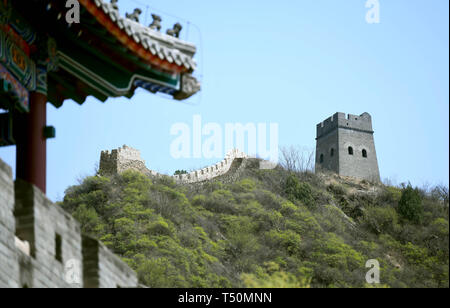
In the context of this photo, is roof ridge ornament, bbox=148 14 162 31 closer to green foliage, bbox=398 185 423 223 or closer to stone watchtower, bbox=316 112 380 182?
green foliage, bbox=398 185 423 223

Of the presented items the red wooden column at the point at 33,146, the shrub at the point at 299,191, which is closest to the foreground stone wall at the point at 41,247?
the red wooden column at the point at 33,146

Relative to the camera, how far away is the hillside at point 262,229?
3566cm

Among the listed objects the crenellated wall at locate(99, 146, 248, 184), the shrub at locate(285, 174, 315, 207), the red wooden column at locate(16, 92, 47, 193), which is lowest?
the red wooden column at locate(16, 92, 47, 193)

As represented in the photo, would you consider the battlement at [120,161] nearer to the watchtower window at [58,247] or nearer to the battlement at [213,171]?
the battlement at [213,171]

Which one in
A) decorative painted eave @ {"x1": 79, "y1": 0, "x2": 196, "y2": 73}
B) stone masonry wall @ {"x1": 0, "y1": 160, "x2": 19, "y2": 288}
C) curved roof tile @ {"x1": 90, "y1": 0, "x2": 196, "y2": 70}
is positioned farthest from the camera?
curved roof tile @ {"x1": 90, "y1": 0, "x2": 196, "y2": 70}

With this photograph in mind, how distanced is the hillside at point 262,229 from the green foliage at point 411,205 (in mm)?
78

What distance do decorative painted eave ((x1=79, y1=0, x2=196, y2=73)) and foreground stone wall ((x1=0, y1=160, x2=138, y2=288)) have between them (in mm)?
→ 3115

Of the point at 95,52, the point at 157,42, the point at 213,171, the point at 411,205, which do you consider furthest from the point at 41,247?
the point at 213,171

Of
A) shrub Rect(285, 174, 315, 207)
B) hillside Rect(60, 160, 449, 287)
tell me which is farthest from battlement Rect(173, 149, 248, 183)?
shrub Rect(285, 174, 315, 207)

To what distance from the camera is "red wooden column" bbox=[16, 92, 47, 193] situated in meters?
11.8

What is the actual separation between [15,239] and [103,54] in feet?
13.0

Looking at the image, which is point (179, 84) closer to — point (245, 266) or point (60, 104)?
point (60, 104)

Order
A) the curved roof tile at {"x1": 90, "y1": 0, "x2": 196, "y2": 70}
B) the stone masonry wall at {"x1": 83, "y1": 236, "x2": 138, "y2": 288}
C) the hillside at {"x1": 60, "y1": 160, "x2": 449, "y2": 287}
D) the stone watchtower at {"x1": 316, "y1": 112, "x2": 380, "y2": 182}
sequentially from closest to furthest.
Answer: the stone masonry wall at {"x1": 83, "y1": 236, "x2": 138, "y2": 288} < the curved roof tile at {"x1": 90, "y1": 0, "x2": 196, "y2": 70} < the hillside at {"x1": 60, "y1": 160, "x2": 449, "y2": 287} < the stone watchtower at {"x1": 316, "y1": 112, "x2": 380, "y2": 182}

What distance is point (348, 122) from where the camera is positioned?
66875mm
